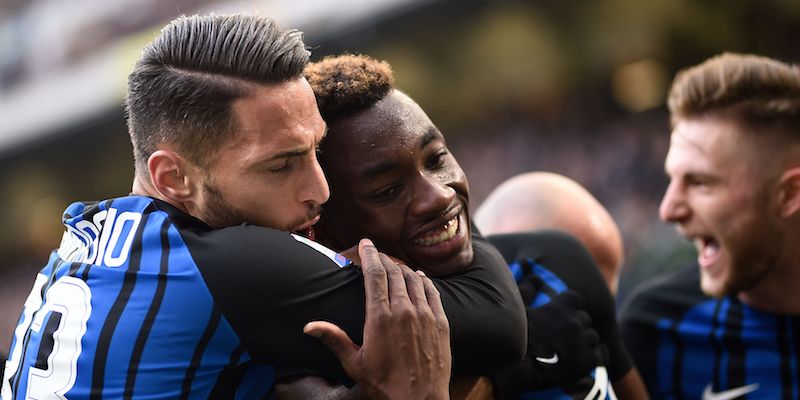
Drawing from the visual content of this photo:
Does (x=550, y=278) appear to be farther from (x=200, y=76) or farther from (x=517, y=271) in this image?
(x=200, y=76)

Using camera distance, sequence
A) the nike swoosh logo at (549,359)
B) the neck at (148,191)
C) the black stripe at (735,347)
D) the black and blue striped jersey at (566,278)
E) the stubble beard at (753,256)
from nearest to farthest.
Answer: the neck at (148,191)
the nike swoosh logo at (549,359)
the black and blue striped jersey at (566,278)
the stubble beard at (753,256)
the black stripe at (735,347)

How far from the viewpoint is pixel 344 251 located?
225 cm

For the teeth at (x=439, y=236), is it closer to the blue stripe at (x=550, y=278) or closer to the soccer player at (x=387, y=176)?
the soccer player at (x=387, y=176)

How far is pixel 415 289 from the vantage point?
1926mm

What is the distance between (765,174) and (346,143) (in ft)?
5.57

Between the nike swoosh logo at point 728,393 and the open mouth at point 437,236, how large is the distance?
1.64 meters

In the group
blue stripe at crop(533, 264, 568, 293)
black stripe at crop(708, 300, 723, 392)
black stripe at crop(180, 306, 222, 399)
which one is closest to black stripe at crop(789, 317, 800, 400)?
black stripe at crop(708, 300, 723, 392)

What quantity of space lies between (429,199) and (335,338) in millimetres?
526

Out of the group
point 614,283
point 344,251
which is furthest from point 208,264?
point 614,283

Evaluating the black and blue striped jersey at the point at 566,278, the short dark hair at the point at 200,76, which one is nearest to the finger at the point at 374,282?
the short dark hair at the point at 200,76

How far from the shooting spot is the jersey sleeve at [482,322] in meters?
1.99

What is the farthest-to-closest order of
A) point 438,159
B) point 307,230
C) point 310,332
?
1. point 438,159
2. point 307,230
3. point 310,332

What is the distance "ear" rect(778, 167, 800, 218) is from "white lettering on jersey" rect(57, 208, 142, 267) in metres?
2.25

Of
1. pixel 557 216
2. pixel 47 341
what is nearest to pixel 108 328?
pixel 47 341
